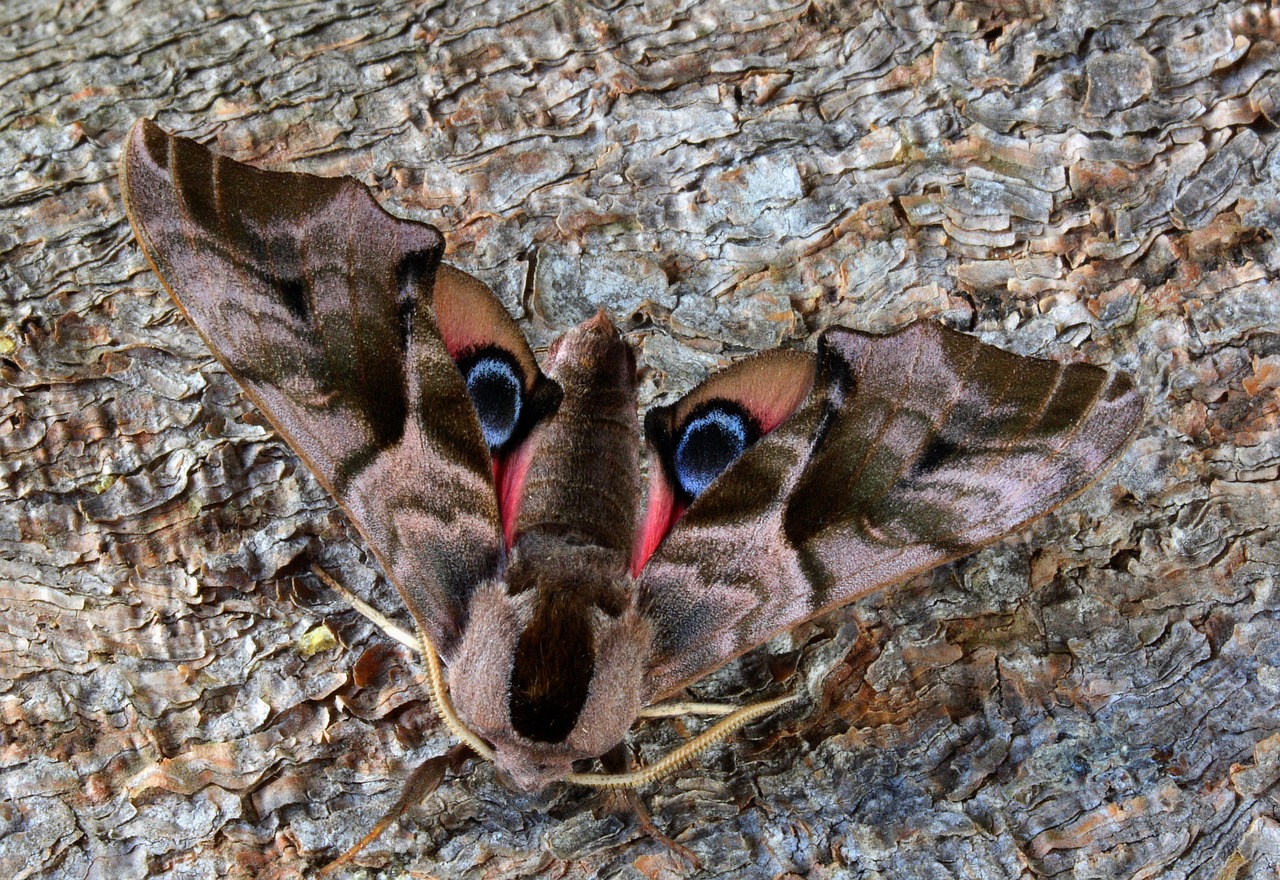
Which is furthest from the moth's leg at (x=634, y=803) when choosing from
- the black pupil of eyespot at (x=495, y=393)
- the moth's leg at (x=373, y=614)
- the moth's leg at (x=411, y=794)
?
the black pupil of eyespot at (x=495, y=393)

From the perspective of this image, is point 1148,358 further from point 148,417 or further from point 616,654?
point 148,417

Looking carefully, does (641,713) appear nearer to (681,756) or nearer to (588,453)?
(681,756)

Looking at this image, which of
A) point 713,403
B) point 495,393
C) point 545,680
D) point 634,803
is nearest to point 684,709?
point 634,803

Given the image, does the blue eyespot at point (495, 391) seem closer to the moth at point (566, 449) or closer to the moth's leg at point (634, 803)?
the moth at point (566, 449)

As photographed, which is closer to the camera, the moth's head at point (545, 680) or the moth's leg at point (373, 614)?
the moth's head at point (545, 680)

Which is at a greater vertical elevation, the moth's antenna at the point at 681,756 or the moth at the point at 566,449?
the moth at the point at 566,449

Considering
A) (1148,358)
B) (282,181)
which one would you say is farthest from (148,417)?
(1148,358)
